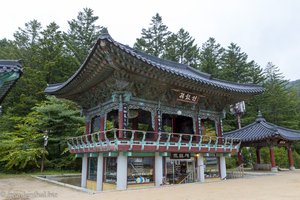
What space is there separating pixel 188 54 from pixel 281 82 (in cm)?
1538

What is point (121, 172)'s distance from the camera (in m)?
10.5

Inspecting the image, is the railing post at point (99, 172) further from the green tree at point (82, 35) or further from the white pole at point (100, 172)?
the green tree at point (82, 35)

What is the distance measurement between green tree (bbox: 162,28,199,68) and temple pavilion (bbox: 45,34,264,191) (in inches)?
865

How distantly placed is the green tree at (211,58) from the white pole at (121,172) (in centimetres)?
2627

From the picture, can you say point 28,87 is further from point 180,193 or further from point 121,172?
point 180,193

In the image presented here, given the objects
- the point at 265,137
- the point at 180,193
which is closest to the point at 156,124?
the point at 180,193

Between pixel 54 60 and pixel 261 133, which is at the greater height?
pixel 54 60

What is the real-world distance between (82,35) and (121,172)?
28.6m

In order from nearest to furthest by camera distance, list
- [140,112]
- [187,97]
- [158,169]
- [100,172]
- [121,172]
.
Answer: [121,172], [158,169], [100,172], [187,97], [140,112]

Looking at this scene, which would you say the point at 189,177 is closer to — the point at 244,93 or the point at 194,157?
the point at 194,157

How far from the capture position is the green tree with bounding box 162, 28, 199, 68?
36938 mm

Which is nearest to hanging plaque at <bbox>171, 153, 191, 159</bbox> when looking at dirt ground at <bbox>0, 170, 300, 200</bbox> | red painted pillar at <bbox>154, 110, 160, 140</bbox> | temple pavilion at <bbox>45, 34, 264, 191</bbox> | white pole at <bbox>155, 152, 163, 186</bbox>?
temple pavilion at <bbox>45, 34, 264, 191</bbox>

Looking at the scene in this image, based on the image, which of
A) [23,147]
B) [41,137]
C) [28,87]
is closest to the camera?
[23,147]

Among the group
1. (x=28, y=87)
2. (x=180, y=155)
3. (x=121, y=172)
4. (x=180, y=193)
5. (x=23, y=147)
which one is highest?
(x=28, y=87)
